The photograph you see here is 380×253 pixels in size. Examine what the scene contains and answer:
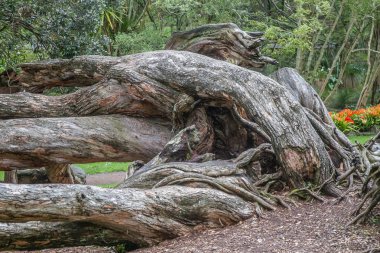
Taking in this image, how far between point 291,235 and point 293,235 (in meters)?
0.02

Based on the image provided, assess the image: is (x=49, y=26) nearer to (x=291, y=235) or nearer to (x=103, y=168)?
(x=291, y=235)

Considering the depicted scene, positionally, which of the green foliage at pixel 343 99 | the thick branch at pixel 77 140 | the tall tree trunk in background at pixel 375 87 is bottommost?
the green foliage at pixel 343 99

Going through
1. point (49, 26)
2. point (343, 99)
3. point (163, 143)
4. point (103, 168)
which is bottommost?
point (343, 99)

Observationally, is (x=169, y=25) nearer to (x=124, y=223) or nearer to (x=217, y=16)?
(x=217, y=16)

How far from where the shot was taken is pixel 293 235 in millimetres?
5527

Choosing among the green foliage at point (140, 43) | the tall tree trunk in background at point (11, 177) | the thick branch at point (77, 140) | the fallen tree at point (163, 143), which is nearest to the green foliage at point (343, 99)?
the green foliage at point (140, 43)

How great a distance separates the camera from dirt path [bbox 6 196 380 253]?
5.14m

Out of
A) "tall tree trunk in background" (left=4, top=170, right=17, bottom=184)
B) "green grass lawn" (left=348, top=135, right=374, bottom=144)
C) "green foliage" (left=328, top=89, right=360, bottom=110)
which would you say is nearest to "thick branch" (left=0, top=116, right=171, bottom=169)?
"tall tree trunk in background" (left=4, top=170, right=17, bottom=184)

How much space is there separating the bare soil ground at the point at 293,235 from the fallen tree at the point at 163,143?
0.21m

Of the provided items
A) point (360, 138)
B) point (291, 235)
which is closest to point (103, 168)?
point (360, 138)

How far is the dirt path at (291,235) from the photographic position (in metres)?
5.14

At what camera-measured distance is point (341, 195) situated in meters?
6.56

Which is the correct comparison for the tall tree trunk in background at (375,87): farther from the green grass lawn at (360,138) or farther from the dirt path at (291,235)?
the dirt path at (291,235)

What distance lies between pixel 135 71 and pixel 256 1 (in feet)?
52.4
